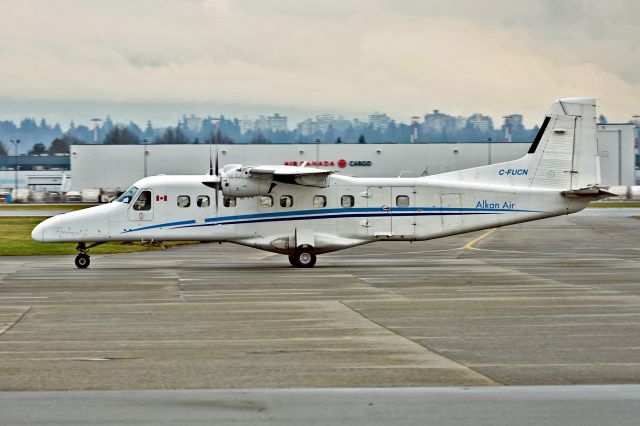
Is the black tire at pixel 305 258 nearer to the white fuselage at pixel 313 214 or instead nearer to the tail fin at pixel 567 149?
the white fuselage at pixel 313 214

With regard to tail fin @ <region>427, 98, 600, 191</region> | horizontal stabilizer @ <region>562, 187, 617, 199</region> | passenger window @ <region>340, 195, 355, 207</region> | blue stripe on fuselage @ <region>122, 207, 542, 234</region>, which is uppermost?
tail fin @ <region>427, 98, 600, 191</region>

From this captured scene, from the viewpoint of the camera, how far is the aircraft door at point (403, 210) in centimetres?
3225

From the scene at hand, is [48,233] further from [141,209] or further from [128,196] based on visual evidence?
[141,209]

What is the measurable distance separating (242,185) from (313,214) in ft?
9.13

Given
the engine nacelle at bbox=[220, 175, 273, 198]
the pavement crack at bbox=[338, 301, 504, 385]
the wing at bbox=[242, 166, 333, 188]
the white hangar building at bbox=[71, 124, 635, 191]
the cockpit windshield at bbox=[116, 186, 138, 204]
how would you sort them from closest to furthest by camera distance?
1. the pavement crack at bbox=[338, 301, 504, 385]
2. the wing at bbox=[242, 166, 333, 188]
3. the engine nacelle at bbox=[220, 175, 273, 198]
4. the cockpit windshield at bbox=[116, 186, 138, 204]
5. the white hangar building at bbox=[71, 124, 635, 191]

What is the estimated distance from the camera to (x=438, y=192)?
32.5 metres

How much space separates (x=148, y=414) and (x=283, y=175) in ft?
71.1

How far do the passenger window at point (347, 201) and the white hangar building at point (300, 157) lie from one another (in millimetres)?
78337

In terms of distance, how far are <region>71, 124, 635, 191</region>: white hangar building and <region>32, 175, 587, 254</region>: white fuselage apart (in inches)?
3078

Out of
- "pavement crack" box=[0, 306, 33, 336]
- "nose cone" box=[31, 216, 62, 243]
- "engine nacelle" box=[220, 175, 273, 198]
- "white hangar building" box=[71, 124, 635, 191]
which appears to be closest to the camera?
"pavement crack" box=[0, 306, 33, 336]

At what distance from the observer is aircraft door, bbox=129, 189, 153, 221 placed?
3184cm

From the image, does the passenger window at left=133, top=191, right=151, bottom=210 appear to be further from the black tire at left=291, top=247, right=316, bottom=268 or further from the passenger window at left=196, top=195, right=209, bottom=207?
the black tire at left=291, top=247, right=316, bottom=268

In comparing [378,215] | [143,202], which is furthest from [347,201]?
[143,202]

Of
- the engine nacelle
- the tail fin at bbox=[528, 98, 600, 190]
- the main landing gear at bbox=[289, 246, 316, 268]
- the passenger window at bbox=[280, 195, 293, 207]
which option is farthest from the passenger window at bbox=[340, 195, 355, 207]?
the tail fin at bbox=[528, 98, 600, 190]
